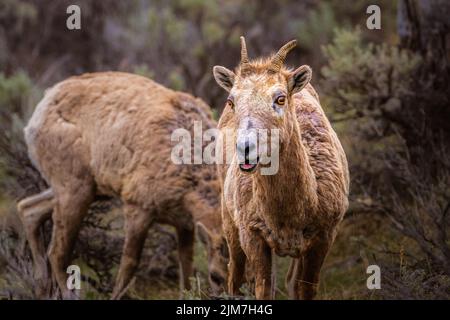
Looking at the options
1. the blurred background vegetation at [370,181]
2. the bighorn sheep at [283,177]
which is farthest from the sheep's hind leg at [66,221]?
the bighorn sheep at [283,177]

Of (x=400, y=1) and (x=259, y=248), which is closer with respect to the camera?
(x=259, y=248)

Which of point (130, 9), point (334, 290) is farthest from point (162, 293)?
point (130, 9)

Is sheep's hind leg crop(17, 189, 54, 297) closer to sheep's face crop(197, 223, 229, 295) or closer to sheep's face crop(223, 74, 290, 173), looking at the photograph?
sheep's face crop(197, 223, 229, 295)

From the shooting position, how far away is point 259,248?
5.57 m

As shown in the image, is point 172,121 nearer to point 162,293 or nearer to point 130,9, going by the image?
point 162,293

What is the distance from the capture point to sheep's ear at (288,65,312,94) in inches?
210

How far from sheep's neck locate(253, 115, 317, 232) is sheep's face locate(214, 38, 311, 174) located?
79mm

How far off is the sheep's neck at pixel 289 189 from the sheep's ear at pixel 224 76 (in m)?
0.53

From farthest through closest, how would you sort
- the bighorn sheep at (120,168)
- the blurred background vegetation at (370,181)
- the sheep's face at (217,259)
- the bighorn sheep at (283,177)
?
the bighorn sheep at (120,168), the sheep's face at (217,259), the blurred background vegetation at (370,181), the bighorn sheep at (283,177)

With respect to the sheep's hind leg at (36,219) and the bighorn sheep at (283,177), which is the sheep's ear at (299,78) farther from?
the sheep's hind leg at (36,219)

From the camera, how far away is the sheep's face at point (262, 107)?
480cm

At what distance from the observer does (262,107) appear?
5.02 metres

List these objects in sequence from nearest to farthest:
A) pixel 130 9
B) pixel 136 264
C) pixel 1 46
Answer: pixel 136 264 < pixel 1 46 < pixel 130 9

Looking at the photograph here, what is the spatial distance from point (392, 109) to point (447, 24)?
46.2 inches
